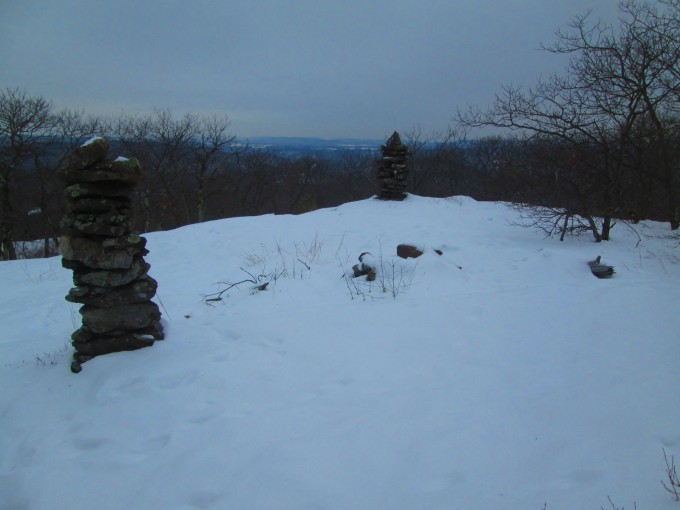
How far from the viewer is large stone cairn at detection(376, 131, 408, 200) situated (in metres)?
14.3

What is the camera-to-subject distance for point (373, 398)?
2.96 m

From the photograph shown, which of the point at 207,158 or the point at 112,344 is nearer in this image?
the point at 112,344

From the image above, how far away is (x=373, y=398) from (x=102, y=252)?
9.75 feet

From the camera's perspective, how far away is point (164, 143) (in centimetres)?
2645

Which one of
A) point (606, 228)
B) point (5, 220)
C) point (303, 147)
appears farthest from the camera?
point (303, 147)

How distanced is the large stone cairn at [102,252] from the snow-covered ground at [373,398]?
0.88 feet

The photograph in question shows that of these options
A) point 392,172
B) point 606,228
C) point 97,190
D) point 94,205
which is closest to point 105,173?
point 97,190

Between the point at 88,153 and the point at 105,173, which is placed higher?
the point at 88,153

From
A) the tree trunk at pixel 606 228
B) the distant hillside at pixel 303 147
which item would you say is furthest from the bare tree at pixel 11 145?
the tree trunk at pixel 606 228

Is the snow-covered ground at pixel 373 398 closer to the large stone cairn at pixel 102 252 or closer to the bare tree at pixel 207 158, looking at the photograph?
the large stone cairn at pixel 102 252

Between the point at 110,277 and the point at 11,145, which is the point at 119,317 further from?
the point at 11,145

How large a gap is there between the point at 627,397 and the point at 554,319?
4.85 ft

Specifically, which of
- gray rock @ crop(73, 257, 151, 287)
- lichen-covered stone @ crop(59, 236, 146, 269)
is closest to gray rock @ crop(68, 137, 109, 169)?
lichen-covered stone @ crop(59, 236, 146, 269)

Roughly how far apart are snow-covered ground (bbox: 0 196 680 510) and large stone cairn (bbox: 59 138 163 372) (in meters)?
0.27
